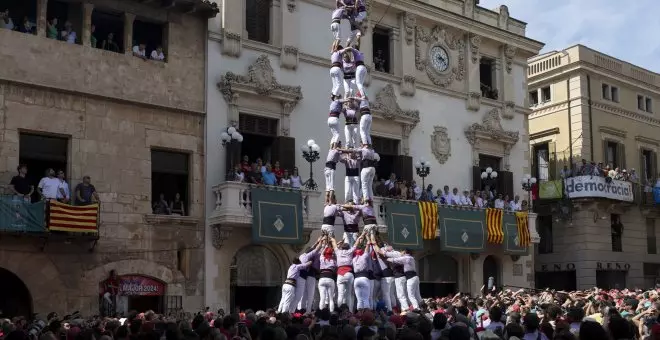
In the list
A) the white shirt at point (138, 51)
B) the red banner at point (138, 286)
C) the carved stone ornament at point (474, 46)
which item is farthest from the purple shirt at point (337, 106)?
the carved stone ornament at point (474, 46)

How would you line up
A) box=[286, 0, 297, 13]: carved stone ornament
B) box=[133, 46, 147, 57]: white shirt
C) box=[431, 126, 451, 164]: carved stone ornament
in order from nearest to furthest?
box=[133, 46, 147, 57]: white shirt
box=[286, 0, 297, 13]: carved stone ornament
box=[431, 126, 451, 164]: carved stone ornament

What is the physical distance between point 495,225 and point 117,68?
1626 cm

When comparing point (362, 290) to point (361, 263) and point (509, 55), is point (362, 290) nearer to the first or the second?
point (361, 263)

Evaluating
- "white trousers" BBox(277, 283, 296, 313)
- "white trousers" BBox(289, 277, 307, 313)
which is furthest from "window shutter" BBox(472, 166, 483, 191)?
"white trousers" BBox(277, 283, 296, 313)

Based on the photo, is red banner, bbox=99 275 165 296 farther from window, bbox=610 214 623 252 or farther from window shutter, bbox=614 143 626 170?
window shutter, bbox=614 143 626 170

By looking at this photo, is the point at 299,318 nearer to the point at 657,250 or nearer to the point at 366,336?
the point at 366,336

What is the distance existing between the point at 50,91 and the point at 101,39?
2998 millimetres

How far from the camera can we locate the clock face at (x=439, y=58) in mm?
33919

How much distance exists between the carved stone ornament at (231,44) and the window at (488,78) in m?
12.8

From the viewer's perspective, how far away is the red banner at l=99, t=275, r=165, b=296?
2412 centimetres

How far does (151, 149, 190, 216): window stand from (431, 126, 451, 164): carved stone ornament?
436 inches

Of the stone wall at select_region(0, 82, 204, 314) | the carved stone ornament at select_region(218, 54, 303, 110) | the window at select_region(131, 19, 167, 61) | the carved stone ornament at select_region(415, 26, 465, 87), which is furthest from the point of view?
the carved stone ornament at select_region(415, 26, 465, 87)

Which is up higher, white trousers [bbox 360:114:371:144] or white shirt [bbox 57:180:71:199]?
white trousers [bbox 360:114:371:144]

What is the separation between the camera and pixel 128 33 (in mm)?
25328
